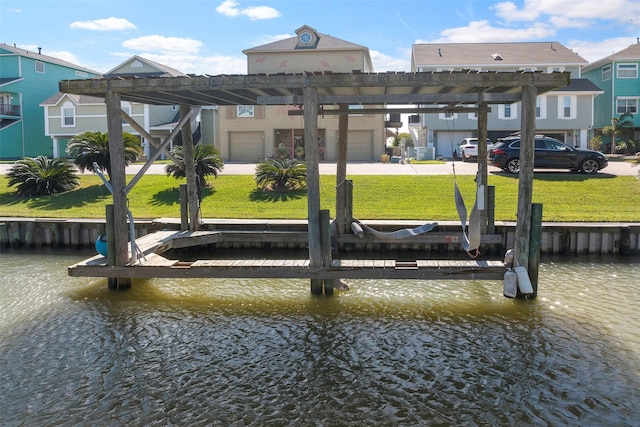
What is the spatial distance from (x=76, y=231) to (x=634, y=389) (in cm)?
1295

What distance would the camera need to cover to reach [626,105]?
4459 cm

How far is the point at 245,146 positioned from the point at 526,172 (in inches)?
1255

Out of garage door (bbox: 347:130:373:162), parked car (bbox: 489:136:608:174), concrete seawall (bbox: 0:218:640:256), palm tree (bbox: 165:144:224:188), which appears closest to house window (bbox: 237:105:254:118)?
garage door (bbox: 347:130:373:162)

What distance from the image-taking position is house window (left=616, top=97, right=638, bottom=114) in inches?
1751

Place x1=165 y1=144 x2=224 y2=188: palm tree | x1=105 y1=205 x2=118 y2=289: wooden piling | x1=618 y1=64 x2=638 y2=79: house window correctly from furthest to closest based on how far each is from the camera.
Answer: x1=618 y1=64 x2=638 y2=79: house window → x1=165 y1=144 x2=224 y2=188: palm tree → x1=105 y1=205 x2=118 y2=289: wooden piling

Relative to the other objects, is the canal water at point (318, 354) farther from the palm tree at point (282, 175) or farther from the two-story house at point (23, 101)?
the two-story house at point (23, 101)

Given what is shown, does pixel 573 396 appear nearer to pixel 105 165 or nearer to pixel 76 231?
pixel 76 231

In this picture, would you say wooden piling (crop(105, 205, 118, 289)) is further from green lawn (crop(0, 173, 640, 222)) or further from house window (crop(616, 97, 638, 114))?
house window (crop(616, 97, 638, 114))

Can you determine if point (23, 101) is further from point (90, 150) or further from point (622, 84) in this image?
point (622, 84)

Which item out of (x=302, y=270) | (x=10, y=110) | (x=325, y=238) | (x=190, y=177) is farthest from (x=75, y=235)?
(x=10, y=110)

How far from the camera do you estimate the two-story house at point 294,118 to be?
38.1 meters

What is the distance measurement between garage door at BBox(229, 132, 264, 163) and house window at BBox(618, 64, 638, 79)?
27.1 m

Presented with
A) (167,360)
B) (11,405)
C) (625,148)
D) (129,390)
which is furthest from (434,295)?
(625,148)

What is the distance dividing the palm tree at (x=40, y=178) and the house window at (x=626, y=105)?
39.5 metres
